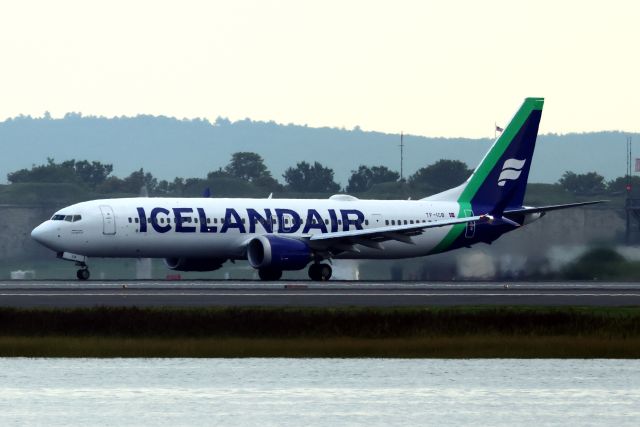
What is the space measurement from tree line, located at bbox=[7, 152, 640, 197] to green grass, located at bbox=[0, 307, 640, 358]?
68.0 m

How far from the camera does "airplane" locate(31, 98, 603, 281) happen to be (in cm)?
7144

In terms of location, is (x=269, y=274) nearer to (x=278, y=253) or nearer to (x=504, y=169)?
(x=278, y=253)

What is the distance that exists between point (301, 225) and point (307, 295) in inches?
804

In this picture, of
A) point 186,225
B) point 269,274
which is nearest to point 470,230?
point 269,274

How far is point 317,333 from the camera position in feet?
142

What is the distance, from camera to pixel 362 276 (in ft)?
279

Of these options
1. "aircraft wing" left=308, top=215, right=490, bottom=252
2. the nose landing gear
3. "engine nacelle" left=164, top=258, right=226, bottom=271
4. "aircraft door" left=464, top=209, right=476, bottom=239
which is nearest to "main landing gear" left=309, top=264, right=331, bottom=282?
"aircraft wing" left=308, top=215, right=490, bottom=252

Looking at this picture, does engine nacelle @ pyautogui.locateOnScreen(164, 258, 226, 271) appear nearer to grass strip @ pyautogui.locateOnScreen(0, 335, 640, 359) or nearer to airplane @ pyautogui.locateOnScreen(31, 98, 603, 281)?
airplane @ pyautogui.locateOnScreen(31, 98, 603, 281)

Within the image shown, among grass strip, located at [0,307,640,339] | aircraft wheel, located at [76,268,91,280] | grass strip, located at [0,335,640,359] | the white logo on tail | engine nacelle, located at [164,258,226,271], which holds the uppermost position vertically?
the white logo on tail

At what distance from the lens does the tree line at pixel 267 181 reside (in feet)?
431

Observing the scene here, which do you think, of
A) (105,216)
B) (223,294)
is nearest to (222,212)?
(105,216)

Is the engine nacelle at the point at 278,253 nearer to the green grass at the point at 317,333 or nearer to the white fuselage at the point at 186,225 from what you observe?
the white fuselage at the point at 186,225

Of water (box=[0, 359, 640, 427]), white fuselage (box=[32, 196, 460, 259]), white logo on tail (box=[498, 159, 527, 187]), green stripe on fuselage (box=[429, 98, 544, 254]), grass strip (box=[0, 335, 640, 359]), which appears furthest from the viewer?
white logo on tail (box=[498, 159, 527, 187])

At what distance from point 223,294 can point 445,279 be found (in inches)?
1099
